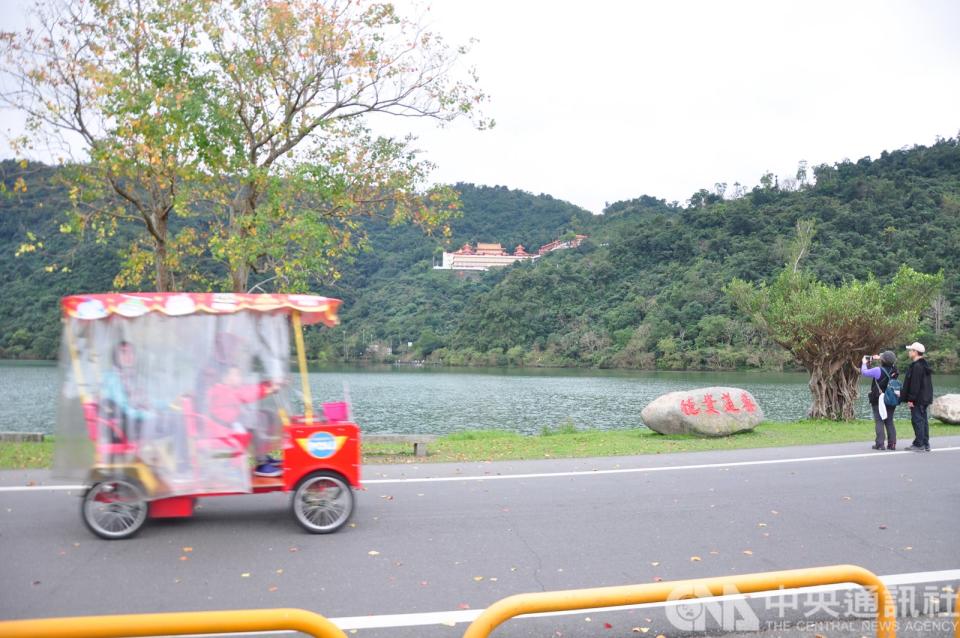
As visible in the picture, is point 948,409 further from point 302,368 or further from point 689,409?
point 302,368

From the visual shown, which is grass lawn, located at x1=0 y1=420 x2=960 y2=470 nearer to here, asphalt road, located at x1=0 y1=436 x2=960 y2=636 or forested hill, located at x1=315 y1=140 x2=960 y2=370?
asphalt road, located at x1=0 y1=436 x2=960 y2=636

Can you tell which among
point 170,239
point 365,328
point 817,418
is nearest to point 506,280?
point 365,328

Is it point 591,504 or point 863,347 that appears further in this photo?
point 863,347

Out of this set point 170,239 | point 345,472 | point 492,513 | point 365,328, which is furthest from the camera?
point 365,328

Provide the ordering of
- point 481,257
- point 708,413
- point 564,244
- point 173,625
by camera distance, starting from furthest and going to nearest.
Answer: point 481,257, point 564,244, point 708,413, point 173,625

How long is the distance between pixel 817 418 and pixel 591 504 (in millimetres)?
18757

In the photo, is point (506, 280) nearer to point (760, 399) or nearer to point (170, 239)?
point (760, 399)

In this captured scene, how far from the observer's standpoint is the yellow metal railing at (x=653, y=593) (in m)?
3.11

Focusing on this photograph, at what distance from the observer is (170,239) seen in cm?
1516

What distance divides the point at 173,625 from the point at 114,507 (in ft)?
15.1

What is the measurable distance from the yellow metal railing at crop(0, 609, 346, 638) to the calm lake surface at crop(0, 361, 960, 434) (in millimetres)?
23574

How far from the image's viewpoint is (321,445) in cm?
725

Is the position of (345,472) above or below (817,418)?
above

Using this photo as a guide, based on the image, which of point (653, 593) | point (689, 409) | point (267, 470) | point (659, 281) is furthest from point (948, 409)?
point (659, 281)
